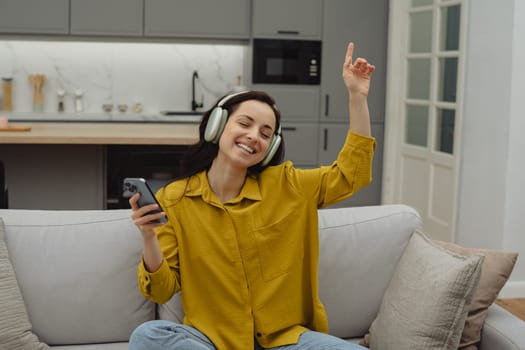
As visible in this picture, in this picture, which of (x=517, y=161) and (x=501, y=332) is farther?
(x=517, y=161)

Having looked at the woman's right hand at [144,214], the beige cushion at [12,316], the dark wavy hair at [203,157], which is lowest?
the beige cushion at [12,316]

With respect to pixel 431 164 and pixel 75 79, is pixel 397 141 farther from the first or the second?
pixel 75 79

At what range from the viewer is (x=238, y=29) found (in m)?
6.09

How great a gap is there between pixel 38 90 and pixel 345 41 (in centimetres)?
242

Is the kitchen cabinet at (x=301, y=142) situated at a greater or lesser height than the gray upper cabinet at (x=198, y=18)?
lesser

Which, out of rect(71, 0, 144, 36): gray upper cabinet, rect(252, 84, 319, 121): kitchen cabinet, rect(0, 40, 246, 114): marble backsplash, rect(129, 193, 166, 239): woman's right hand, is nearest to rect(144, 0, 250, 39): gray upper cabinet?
rect(71, 0, 144, 36): gray upper cabinet

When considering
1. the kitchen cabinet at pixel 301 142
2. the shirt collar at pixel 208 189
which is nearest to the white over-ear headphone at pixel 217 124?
the shirt collar at pixel 208 189

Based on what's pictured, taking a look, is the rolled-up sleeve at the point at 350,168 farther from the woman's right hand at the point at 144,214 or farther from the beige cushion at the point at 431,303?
the woman's right hand at the point at 144,214

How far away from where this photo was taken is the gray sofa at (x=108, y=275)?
249 cm

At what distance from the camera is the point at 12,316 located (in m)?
2.36

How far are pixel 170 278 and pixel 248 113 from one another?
52 centimetres

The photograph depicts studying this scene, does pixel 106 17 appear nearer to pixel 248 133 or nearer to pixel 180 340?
pixel 248 133

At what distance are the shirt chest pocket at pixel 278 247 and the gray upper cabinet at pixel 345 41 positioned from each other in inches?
150

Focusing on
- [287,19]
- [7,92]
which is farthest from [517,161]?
[7,92]
